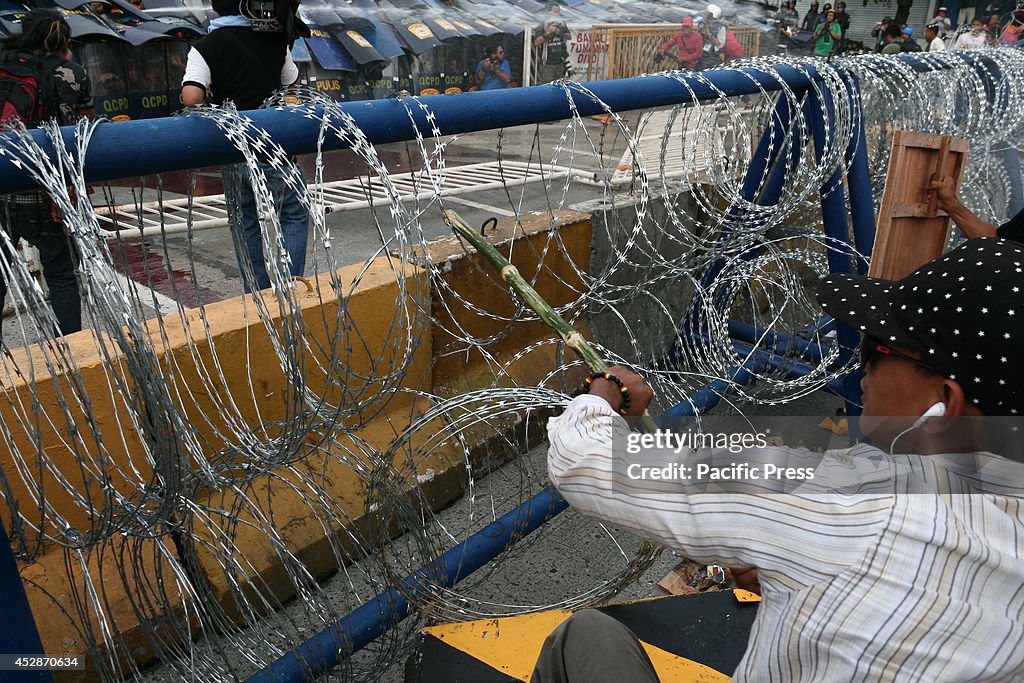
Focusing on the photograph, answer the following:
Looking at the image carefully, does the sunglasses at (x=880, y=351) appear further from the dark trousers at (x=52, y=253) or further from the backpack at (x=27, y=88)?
the backpack at (x=27, y=88)

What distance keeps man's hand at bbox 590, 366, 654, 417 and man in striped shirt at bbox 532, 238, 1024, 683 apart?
102 mm

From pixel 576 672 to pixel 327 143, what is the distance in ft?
4.52

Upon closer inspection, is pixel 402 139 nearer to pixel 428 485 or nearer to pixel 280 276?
pixel 280 276

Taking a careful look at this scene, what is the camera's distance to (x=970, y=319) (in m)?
1.28

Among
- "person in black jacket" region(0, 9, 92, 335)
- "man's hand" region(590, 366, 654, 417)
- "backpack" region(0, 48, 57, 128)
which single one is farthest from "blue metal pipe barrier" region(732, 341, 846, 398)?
"backpack" region(0, 48, 57, 128)

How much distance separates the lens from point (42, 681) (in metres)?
1.63

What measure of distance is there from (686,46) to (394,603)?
15.9 meters

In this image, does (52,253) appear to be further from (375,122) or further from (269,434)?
(375,122)

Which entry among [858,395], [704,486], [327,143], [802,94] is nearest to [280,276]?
[327,143]

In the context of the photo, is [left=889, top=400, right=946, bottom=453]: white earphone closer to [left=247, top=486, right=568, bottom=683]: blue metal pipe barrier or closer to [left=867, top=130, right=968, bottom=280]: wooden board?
[left=247, top=486, right=568, bottom=683]: blue metal pipe barrier

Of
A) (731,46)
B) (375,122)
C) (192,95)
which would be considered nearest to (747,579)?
(375,122)

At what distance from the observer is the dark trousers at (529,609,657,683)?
1.64 metres

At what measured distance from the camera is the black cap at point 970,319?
122 centimetres

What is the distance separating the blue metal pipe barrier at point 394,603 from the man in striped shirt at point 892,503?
→ 1.18 m
